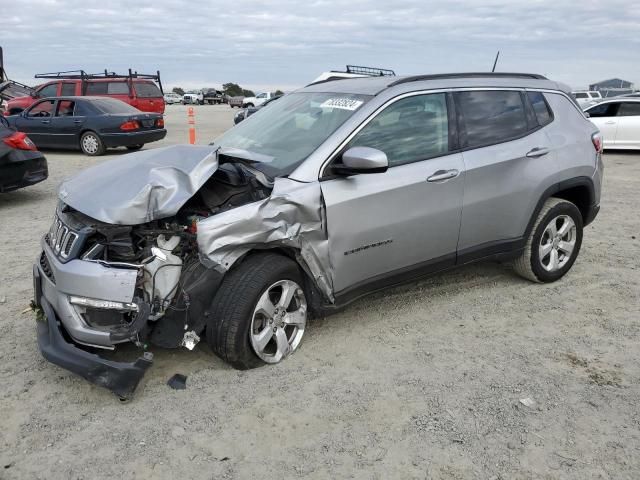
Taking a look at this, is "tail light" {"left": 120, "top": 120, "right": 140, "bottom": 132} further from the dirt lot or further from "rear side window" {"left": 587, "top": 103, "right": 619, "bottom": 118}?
"rear side window" {"left": 587, "top": 103, "right": 619, "bottom": 118}

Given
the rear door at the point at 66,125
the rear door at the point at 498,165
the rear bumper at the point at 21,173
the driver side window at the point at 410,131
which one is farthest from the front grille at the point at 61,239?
the rear door at the point at 66,125

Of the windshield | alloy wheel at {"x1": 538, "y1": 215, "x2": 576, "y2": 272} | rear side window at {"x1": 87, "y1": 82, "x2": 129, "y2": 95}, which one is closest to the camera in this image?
the windshield

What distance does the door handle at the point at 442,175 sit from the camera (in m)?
3.93

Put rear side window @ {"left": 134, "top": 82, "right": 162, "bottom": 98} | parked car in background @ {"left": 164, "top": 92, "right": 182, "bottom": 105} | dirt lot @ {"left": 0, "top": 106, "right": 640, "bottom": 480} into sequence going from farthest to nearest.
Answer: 1. parked car in background @ {"left": 164, "top": 92, "right": 182, "bottom": 105}
2. rear side window @ {"left": 134, "top": 82, "right": 162, "bottom": 98}
3. dirt lot @ {"left": 0, "top": 106, "right": 640, "bottom": 480}

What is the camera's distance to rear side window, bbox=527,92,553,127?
470 cm

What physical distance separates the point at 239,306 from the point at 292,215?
0.62 meters

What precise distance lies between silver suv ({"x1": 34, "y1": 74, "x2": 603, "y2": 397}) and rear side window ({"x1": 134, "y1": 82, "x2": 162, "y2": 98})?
Result: 1455 cm

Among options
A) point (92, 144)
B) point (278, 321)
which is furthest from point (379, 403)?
point (92, 144)

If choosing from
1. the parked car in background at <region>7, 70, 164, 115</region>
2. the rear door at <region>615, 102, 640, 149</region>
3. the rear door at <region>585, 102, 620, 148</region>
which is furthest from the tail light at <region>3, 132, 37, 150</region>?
the rear door at <region>615, 102, 640, 149</region>

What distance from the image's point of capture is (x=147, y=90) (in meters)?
18.2

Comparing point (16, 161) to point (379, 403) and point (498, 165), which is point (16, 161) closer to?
point (498, 165)

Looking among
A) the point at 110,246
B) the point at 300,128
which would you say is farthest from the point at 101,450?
the point at 300,128

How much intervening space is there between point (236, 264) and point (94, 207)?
86 centimetres

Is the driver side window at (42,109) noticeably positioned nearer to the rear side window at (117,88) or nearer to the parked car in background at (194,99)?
the rear side window at (117,88)
